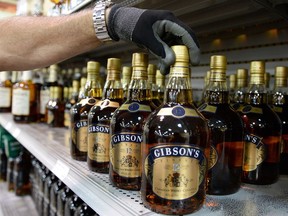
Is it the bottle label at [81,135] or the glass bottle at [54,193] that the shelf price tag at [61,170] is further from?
the glass bottle at [54,193]

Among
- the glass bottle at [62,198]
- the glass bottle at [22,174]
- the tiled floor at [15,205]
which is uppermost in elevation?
the glass bottle at [62,198]

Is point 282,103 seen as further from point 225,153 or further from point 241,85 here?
point 225,153

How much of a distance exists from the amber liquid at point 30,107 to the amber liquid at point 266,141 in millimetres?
1688

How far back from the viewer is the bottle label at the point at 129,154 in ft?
2.51

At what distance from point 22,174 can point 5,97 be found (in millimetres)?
850

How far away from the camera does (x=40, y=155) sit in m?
1.23

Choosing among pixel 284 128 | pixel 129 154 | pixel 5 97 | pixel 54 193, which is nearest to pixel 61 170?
pixel 129 154

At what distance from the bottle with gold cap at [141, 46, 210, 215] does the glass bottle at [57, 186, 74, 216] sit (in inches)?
29.4

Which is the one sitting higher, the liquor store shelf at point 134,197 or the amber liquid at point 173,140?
the amber liquid at point 173,140

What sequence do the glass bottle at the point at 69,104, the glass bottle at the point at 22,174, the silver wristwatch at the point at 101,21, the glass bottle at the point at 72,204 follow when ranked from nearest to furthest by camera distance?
the silver wristwatch at the point at 101,21 < the glass bottle at the point at 72,204 < the glass bottle at the point at 69,104 < the glass bottle at the point at 22,174

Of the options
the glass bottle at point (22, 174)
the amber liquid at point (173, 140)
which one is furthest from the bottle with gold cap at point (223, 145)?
the glass bottle at point (22, 174)

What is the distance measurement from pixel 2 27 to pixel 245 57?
1016 mm

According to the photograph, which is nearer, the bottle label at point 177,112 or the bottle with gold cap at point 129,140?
the bottle label at point 177,112

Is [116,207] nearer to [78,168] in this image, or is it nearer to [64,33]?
[78,168]
